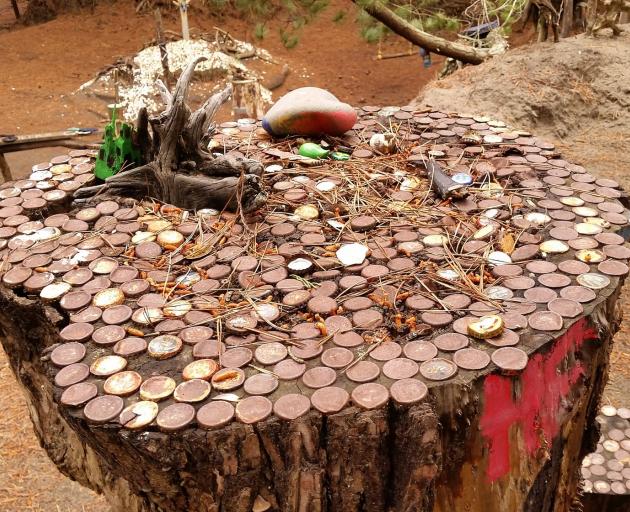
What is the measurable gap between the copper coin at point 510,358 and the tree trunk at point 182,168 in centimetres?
92

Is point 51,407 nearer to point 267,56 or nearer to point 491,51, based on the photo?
point 491,51

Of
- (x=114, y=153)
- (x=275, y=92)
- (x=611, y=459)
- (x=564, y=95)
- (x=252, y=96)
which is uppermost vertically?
(x=114, y=153)

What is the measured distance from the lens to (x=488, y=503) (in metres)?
1.58

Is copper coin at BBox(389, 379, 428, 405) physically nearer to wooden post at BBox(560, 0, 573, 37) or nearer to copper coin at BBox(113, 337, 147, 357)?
copper coin at BBox(113, 337, 147, 357)

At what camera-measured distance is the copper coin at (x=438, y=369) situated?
53.2 inches

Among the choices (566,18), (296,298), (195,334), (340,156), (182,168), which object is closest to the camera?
(195,334)

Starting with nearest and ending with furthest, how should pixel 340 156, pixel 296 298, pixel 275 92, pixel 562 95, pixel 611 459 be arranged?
1. pixel 296 298
2. pixel 340 156
3. pixel 611 459
4. pixel 562 95
5. pixel 275 92

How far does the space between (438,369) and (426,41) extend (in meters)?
5.52

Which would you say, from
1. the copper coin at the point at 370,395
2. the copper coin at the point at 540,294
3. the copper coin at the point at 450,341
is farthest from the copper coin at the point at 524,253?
the copper coin at the point at 370,395

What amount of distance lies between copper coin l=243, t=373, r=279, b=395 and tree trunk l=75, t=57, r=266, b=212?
2.51 feet

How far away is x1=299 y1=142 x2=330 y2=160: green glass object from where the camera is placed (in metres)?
2.37

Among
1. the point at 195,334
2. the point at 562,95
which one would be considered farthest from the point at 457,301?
the point at 562,95

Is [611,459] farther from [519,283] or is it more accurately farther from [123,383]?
[123,383]

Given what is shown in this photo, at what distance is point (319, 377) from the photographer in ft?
4.48
